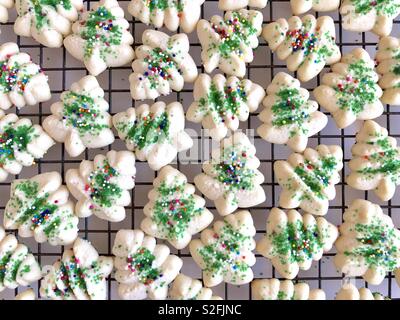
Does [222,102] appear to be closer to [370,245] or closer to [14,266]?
[370,245]

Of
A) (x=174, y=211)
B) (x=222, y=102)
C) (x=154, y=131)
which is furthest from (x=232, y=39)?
(x=174, y=211)

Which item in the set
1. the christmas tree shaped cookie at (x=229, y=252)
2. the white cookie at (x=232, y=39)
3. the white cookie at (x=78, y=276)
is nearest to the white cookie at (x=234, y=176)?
the christmas tree shaped cookie at (x=229, y=252)

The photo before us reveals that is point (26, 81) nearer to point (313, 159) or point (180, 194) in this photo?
point (180, 194)

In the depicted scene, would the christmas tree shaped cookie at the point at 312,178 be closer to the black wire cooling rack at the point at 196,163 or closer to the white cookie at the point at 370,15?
the black wire cooling rack at the point at 196,163

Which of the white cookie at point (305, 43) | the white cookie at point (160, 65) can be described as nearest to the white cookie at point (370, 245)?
the white cookie at point (305, 43)

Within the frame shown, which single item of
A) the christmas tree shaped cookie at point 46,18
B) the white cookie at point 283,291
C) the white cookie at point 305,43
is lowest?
the white cookie at point 283,291

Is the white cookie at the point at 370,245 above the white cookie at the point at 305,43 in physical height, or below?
below
